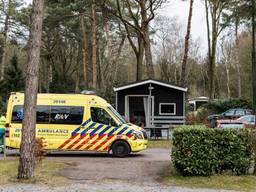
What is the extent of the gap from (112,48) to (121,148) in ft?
117

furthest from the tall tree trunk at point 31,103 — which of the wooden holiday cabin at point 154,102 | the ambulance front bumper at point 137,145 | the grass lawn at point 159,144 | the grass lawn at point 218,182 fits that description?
the wooden holiday cabin at point 154,102

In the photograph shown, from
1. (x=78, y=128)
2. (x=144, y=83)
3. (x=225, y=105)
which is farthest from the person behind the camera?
(x=225, y=105)

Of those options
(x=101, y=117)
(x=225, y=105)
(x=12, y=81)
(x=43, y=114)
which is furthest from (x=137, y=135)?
(x=225, y=105)

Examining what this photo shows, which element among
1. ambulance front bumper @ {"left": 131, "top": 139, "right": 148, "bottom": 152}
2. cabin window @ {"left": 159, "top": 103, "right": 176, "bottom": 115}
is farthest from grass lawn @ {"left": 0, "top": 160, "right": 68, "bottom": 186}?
cabin window @ {"left": 159, "top": 103, "right": 176, "bottom": 115}

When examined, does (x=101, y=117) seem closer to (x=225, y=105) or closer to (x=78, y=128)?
(x=78, y=128)

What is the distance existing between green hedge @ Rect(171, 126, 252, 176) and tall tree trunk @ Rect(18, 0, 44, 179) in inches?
145

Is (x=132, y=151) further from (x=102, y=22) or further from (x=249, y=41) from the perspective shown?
(x=249, y=41)

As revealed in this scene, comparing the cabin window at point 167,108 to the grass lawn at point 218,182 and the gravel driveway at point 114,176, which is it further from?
the grass lawn at point 218,182

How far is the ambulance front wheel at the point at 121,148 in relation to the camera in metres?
17.5

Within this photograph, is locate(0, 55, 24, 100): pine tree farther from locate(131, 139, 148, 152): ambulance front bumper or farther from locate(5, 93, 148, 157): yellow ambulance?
locate(131, 139, 148, 152): ambulance front bumper

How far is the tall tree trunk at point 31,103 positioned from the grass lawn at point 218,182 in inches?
135

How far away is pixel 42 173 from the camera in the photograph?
39.9 feet

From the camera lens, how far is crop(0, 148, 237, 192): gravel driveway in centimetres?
1020

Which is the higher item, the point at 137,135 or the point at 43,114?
the point at 43,114
